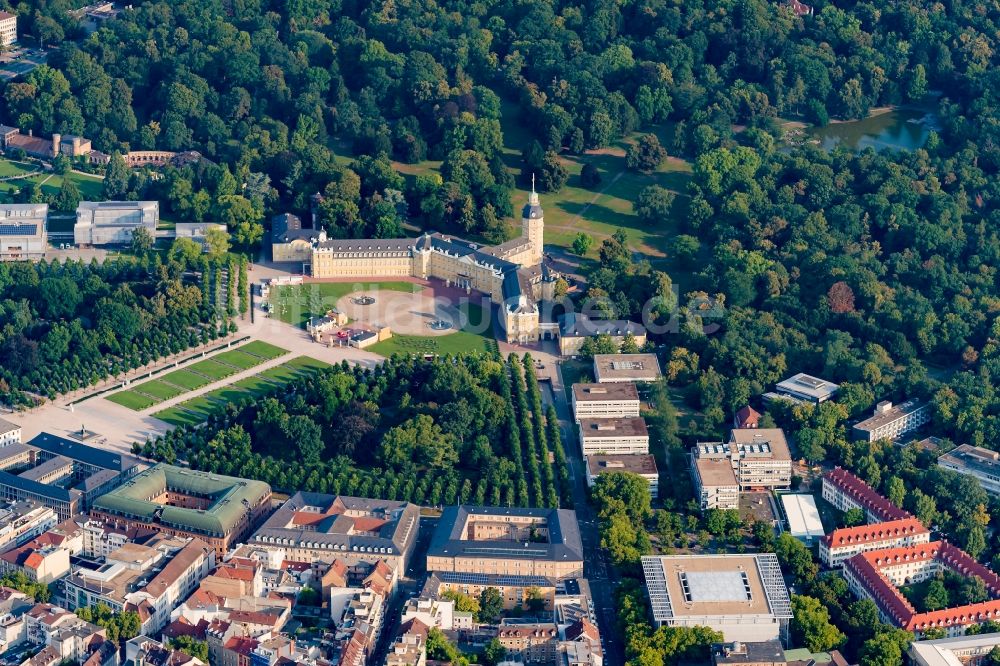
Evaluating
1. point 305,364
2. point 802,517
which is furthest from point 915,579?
point 305,364

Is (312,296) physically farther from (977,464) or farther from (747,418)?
(977,464)

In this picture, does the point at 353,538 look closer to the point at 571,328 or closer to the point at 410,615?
the point at 410,615

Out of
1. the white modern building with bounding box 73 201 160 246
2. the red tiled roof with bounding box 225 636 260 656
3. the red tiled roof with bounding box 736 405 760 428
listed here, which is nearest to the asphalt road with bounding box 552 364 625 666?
the red tiled roof with bounding box 736 405 760 428

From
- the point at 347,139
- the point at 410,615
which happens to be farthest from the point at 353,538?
the point at 347,139

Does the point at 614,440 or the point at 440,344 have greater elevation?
the point at 440,344

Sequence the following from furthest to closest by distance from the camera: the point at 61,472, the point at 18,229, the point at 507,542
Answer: the point at 18,229
the point at 61,472
the point at 507,542

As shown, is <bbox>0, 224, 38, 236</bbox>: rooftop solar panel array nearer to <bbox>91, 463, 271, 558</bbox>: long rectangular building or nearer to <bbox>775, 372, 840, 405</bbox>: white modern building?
<bbox>91, 463, 271, 558</bbox>: long rectangular building

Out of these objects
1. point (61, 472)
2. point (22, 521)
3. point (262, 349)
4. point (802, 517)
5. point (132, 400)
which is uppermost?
point (262, 349)
